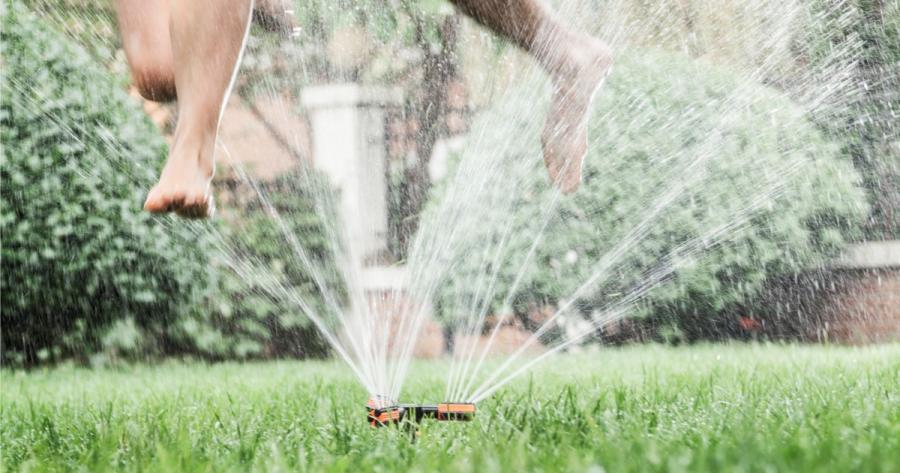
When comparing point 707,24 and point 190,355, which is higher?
point 707,24

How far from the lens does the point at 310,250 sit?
6176 mm

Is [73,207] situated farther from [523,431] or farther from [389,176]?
[523,431]

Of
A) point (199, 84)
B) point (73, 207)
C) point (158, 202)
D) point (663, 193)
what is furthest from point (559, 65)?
point (663, 193)

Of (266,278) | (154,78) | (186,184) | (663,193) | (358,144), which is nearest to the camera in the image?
(186,184)

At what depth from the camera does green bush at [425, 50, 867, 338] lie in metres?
5.68

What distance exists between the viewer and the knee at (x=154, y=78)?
2.21m

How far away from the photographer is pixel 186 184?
76.9 inches

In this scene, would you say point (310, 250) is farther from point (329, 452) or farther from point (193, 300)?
point (329, 452)

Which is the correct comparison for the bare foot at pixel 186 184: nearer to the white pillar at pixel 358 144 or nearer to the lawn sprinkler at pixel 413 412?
the lawn sprinkler at pixel 413 412

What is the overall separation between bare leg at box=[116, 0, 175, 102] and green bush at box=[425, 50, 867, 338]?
333cm

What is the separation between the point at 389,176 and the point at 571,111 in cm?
423

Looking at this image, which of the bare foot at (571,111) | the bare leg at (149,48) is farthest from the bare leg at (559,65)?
the bare leg at (149,48)

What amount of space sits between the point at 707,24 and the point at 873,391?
449cm

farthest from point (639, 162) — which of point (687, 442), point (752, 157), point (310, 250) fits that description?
point (687, 442)
